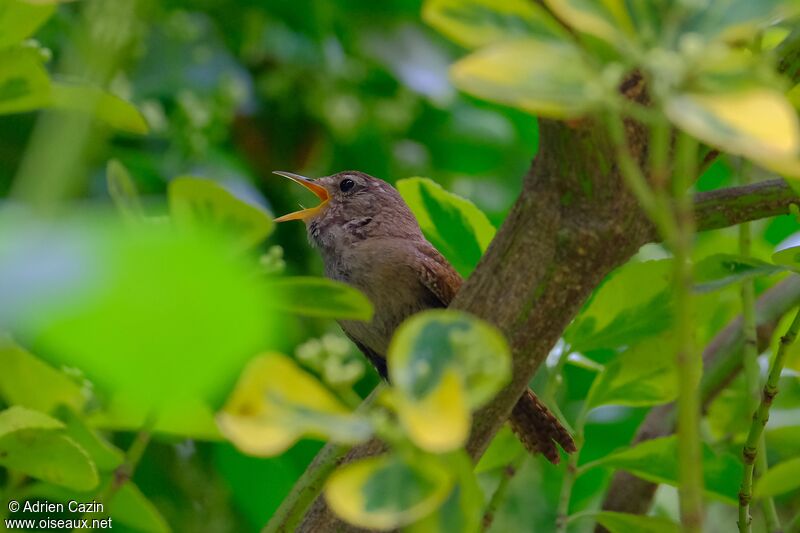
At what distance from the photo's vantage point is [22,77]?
1.16 m

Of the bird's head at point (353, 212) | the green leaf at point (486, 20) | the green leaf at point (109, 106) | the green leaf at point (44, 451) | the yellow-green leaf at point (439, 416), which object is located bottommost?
the green leaf at point (44, 451)

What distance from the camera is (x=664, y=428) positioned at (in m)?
1.88

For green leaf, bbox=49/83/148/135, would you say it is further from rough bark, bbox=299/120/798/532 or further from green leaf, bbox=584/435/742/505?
green leaf, bbox=584/435/742/505

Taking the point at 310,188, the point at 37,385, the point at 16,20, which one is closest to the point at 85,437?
the point at 37,385

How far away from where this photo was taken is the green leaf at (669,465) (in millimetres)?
1336

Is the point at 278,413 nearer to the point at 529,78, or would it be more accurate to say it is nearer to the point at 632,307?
the point at 529,78

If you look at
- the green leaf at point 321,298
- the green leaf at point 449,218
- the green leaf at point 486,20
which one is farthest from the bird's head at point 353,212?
the green leaf at point 486,20

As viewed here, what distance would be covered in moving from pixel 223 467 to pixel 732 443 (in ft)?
2.90

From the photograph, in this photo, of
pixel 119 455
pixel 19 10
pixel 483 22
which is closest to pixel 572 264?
pixel 483 22

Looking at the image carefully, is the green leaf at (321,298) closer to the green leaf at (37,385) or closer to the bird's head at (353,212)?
the green leaf at (37,385)

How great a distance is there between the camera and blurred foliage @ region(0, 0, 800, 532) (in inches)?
23.8

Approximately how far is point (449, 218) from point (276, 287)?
639 millimetres

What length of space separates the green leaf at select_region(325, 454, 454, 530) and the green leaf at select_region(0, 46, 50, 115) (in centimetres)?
71

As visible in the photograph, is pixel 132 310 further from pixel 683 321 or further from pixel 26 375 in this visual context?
pixel 26 375
